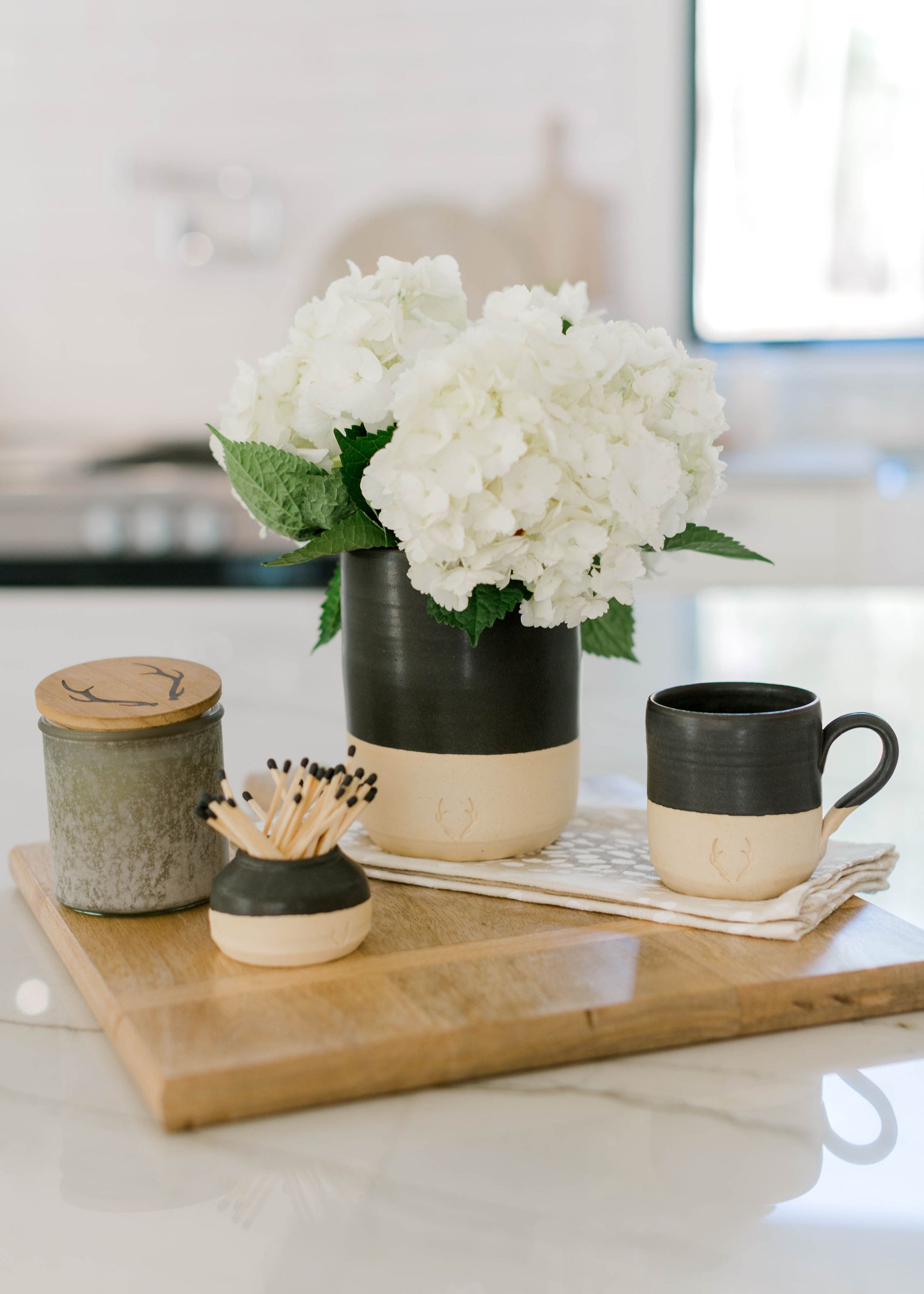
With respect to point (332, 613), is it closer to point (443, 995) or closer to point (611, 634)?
point (611, 634)

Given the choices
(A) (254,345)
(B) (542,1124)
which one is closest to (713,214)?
(A) (254,345)

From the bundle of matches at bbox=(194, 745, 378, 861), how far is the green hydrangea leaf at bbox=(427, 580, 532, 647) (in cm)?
13

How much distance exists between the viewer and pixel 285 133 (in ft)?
12.6

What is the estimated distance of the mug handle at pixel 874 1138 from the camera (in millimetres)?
548

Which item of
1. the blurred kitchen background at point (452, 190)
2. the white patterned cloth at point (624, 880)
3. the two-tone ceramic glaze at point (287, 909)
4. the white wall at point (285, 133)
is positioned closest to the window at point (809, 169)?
the blurred kitchen background at point (452, 190)

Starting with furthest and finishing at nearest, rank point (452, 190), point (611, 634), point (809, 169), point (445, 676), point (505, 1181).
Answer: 1. point (452, 190)
2. point (809, 169)
3. point (611, 634)
4. point (445, 676)
5. point (505, 1181)

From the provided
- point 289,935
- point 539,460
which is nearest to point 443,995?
point 289,935

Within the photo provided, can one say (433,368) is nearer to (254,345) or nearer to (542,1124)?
(542,1124)

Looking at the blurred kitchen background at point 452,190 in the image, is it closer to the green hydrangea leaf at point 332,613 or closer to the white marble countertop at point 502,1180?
the green hydrangea leaf at point 332,613

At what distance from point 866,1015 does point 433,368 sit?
1.41 feet

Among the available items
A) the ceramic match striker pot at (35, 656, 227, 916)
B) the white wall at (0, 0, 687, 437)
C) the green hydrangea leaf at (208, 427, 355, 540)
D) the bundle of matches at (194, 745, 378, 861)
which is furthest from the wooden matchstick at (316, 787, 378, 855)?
the white wall at (0, 0, 687, 437)

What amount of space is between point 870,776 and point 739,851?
101mm

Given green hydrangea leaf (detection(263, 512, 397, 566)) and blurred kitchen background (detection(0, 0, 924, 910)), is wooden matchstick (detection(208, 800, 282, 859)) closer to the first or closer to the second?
green hydrangea leaf (detection(263, 512, 397, 566))

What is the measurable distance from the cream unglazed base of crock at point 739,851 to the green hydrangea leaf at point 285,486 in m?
0.29
